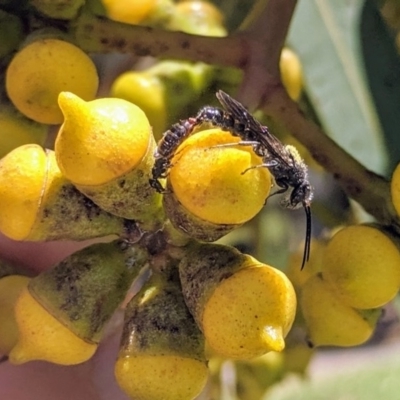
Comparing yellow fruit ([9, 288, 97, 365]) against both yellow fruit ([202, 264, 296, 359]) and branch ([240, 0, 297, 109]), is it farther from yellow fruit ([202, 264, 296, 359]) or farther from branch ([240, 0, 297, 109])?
branch ([240, 0, 297, 109])

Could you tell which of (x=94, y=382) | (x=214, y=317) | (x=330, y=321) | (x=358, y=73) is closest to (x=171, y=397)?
(x=214, y=317)

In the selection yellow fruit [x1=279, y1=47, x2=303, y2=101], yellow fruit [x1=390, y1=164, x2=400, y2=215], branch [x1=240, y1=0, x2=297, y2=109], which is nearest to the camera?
yellow fruit [x1=390, y1=164, x2=400, y2=215]

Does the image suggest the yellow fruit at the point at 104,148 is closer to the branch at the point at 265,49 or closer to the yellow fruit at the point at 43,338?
the yellow fruit at the point at 43,338

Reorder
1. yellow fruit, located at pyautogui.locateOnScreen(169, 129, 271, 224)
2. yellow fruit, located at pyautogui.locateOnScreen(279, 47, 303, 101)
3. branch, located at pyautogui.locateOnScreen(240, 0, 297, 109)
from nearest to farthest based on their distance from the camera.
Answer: yellow fruit, located at pyautogui.locateOnScreen(169, 129, 271, 224) < branch, located at pyautogui.locateOnScreen(240, 0, 297, 109) < yellow fruit, located at pyautogui.locateOnScreen(279, 47, 303, 101)

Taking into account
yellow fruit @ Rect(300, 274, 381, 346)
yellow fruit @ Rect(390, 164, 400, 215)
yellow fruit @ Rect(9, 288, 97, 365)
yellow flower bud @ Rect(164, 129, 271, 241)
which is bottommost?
yellow fruit @ Rect(300, 274, 381, 346)

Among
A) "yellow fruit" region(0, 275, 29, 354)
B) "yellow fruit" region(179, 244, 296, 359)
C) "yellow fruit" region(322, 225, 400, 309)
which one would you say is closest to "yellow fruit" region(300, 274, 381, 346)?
"yellow fruit" region(322, 225, 400, 309)

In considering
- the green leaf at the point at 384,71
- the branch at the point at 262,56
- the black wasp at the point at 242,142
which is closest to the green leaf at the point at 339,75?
the green leaf at the point at 384,71

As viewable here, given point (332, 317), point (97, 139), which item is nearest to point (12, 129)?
point (97, 139)
